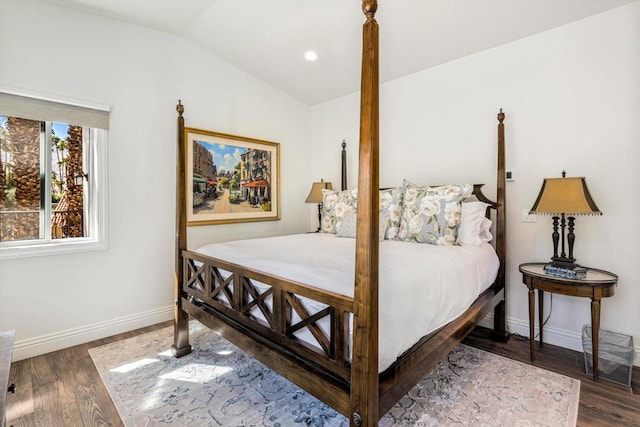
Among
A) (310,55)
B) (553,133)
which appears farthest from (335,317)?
(310,55)

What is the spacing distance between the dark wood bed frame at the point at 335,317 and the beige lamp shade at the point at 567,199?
81 centimetres

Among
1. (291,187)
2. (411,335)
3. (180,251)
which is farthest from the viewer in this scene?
(291,187)

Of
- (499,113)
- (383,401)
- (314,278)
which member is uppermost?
(499,113)

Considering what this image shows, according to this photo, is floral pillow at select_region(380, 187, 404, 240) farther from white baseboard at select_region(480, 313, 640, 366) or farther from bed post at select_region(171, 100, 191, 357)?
bed post at select_region(171, 100, 191, 357)

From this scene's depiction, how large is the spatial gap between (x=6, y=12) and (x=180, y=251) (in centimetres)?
217

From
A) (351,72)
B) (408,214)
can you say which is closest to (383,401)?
(408,214)

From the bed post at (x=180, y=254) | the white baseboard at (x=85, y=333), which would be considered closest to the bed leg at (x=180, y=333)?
the bed post at (x=180, y=254)

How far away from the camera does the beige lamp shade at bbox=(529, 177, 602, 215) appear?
2137mm

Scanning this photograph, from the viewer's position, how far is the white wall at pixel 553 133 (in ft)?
7.55

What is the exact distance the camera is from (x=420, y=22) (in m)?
2.69

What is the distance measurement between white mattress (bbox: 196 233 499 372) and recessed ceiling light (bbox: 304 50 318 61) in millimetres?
2091

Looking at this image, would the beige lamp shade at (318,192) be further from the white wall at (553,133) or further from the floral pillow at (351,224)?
the white wall at (553,133)

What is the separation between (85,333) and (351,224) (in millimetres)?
2513

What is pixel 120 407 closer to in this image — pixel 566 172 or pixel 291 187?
pixel 291 187
